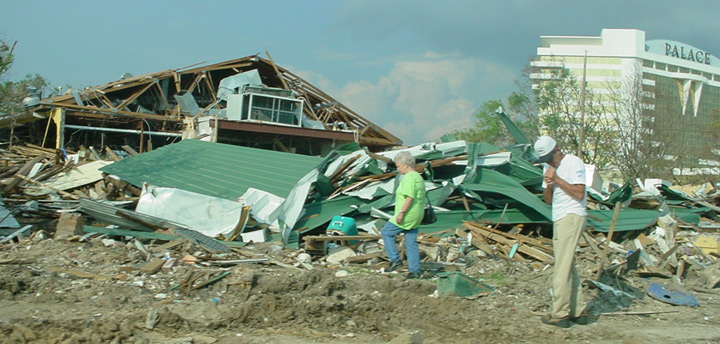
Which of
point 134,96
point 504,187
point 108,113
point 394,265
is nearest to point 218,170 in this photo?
point 504,187

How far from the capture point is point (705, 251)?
1005 centimetres

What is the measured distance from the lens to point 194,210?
9.62 metres

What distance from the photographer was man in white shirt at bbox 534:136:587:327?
5566mm

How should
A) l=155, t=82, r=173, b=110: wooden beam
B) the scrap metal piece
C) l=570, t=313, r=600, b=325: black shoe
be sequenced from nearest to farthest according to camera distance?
l=570, t=313, r=600, b=325: black shoe → the scrap metal piece → l=155, t=82, r=173, b=110: wooden beam

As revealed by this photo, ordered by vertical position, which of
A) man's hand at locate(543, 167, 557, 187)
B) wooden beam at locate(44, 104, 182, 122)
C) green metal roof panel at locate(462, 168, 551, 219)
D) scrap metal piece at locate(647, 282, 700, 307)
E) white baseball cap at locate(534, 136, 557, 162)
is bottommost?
scrap metal piece at locate(647, 282, 700, 307)

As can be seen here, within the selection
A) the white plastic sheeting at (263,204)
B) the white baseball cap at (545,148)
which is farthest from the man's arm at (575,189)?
the white plastic sheeting at (263,204)

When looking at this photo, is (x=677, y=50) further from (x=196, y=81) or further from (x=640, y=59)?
(x=196, y=81)

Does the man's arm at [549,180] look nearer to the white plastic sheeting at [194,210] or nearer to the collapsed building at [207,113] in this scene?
the white plastic sheeting at [194,210]

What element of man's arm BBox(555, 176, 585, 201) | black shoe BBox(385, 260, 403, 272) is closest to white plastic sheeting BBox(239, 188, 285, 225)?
black shoe BBox(385, 260, 403, 272)

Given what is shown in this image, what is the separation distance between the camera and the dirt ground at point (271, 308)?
4957 millimetres

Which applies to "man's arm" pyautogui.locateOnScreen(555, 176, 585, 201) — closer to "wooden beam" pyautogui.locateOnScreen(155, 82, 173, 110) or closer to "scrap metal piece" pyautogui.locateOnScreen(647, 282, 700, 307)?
"scrap metal piece" pyautogui.locateOnScreen(647, 282, 700, 307)

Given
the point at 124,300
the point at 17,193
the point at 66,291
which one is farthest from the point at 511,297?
the point at 17,193

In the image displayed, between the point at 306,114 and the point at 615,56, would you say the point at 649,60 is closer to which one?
the point at 615,56

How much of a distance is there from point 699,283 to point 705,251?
85.9 inches
